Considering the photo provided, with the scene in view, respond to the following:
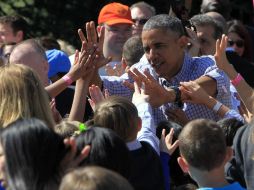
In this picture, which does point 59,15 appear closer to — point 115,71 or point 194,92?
point 115,71

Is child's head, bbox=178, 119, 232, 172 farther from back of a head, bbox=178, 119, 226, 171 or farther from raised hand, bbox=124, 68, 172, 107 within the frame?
raised hand, bbox=124, 68, 172, 107

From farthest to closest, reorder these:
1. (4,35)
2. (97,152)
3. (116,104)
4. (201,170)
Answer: (4,35)
(116,104)
(201,170)
(97,152)

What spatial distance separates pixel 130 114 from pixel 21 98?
58 cm

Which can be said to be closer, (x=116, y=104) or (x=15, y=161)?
(x=15, y=161)

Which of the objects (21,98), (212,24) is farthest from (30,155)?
(212,24)

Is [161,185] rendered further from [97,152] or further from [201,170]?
[97,152]

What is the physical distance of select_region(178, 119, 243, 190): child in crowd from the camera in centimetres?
404

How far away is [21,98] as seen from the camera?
418 centimetres

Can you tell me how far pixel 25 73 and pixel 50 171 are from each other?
102 centimetres

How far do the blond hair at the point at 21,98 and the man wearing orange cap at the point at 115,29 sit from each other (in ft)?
10.6

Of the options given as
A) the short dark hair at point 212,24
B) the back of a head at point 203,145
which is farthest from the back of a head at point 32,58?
the short dark hair at point 212,24

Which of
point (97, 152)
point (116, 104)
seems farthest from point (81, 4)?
point (97, 152)

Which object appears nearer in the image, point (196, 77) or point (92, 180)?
point (92, 180)

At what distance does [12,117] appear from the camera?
4160 millimetres
